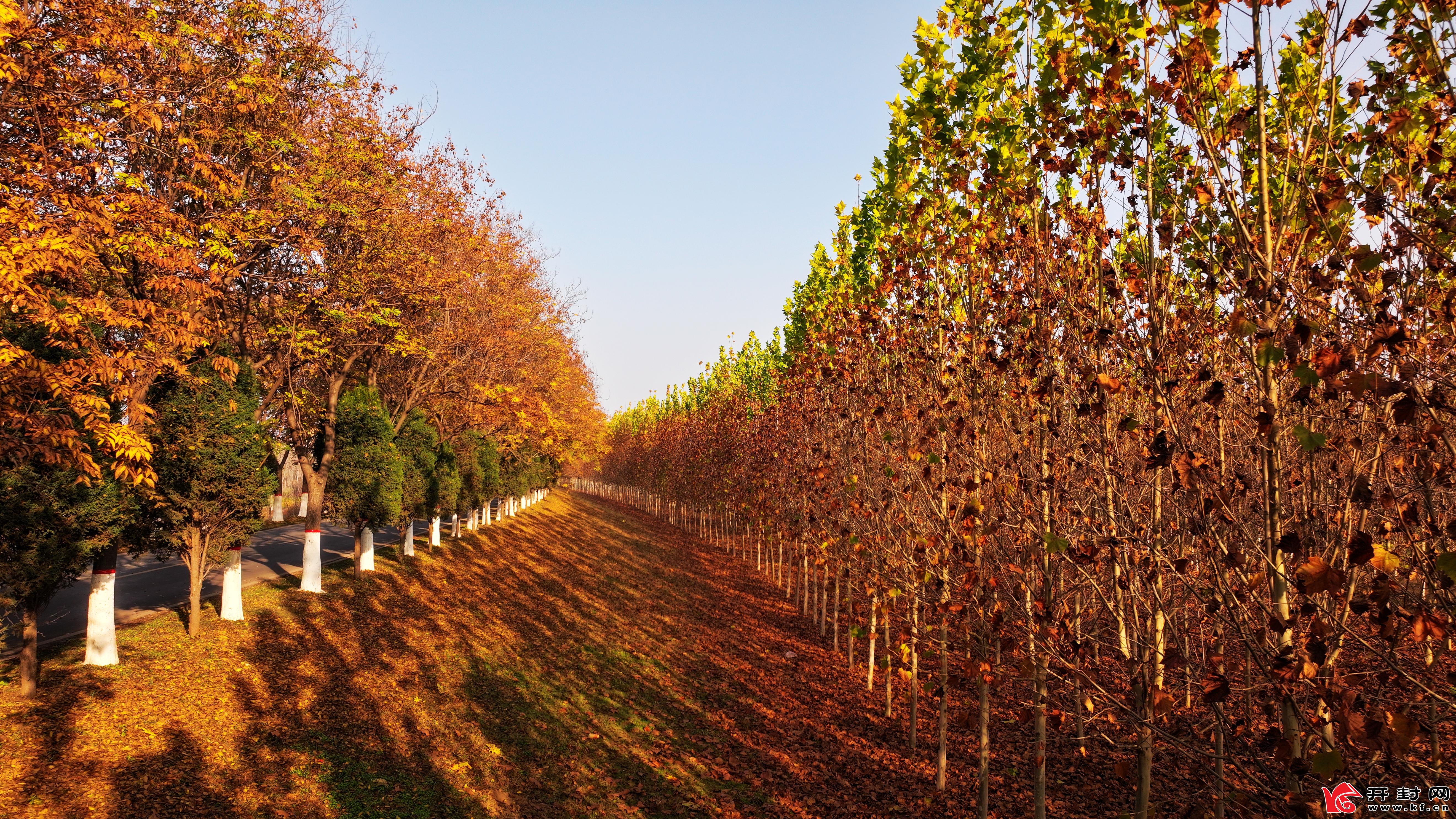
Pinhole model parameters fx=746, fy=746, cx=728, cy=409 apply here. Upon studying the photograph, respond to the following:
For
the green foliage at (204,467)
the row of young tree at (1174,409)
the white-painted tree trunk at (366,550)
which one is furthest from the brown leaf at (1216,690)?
the white-painted tree trunk at (366,550)

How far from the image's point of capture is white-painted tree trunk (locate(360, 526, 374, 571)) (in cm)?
2036

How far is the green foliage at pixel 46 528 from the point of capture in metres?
9.98

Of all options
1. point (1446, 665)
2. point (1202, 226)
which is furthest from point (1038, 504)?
point (1446, 665)

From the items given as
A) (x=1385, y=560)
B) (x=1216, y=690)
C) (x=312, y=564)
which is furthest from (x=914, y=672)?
(x=312, y=564)

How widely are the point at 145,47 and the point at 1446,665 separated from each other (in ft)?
64.9

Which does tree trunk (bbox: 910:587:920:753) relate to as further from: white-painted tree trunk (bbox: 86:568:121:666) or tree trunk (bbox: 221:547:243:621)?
tree trunk (bbox: 221:547:243:621)

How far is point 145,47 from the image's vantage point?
38.5ft

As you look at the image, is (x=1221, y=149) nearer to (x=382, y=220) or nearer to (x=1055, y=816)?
(x=1055, y=816)

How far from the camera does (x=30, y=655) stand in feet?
33.5

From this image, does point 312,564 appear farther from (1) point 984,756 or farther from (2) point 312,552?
(1) point 984,756

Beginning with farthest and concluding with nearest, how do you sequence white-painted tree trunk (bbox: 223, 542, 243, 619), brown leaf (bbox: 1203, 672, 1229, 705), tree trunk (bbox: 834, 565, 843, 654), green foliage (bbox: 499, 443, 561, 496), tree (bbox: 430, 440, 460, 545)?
green foliage (bbox: 499, 443, 561, 496) < tree (bbox: 430, 440, 460, 545) < tree trunk (bbox: 834, 565, 843, 654) < white-painted tree trunk (bbox: 223, 542, 243, 619) < brown leaf (bbox: 1203, 672, 1229, 705)

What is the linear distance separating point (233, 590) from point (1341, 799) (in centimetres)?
1674

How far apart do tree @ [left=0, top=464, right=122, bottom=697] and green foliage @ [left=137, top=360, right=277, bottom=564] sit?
1.65 meters

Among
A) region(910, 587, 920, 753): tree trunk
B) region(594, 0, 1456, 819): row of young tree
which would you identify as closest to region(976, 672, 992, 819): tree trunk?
region(594, 0, 1456, 819): row of young tree
